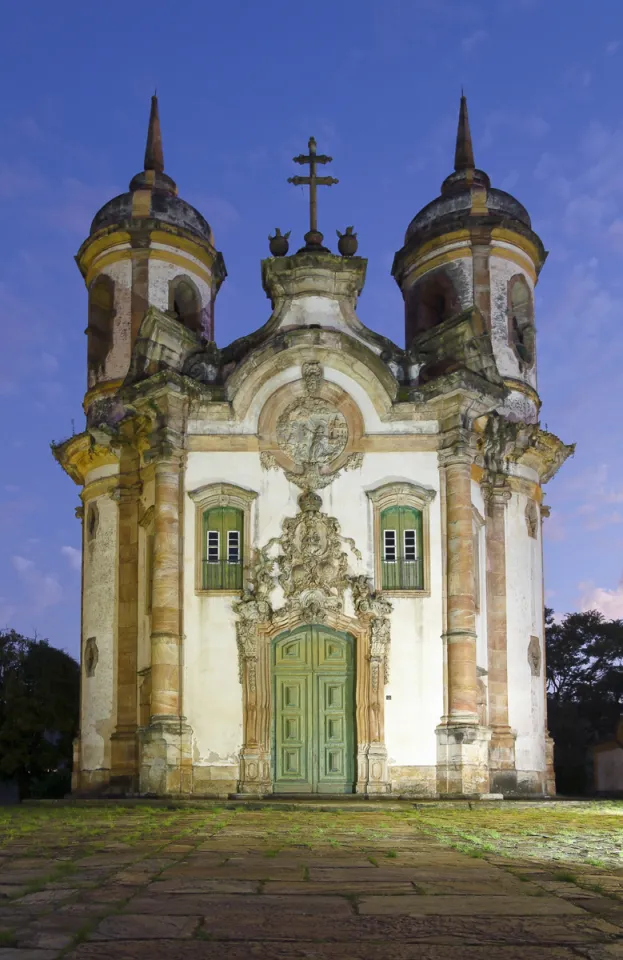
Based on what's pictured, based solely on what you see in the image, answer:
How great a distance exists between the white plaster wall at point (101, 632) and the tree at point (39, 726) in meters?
6.17

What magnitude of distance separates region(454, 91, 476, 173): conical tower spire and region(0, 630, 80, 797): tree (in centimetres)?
1799

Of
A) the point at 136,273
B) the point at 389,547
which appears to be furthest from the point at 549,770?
the point at 136,273

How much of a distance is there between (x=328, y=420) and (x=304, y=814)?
895 cm

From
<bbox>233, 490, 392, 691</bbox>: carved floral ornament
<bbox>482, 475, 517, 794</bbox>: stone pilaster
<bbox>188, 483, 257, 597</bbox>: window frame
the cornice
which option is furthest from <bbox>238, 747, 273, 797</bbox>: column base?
the cornice

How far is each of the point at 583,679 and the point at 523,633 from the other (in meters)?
20.5

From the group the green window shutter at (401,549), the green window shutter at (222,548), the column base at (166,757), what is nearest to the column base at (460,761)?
the green window shutter at (401,549)

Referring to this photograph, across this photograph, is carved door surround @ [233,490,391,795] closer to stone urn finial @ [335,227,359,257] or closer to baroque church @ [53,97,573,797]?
baroque church @ [53,97,573,797]

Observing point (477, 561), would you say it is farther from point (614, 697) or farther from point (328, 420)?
point (614, 697)

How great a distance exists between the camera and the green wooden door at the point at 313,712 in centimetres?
2255

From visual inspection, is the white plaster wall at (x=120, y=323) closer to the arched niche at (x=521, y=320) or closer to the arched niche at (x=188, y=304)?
the arched niche at (x=188, y=304)

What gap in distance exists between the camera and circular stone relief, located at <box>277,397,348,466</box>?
77.9 ft

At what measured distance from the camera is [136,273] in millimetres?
29250

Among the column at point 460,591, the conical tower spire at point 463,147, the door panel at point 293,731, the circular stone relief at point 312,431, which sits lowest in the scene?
the door panel at point 293,731

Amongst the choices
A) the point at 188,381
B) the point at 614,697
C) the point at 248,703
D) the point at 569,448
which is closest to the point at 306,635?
the point at 248,703
